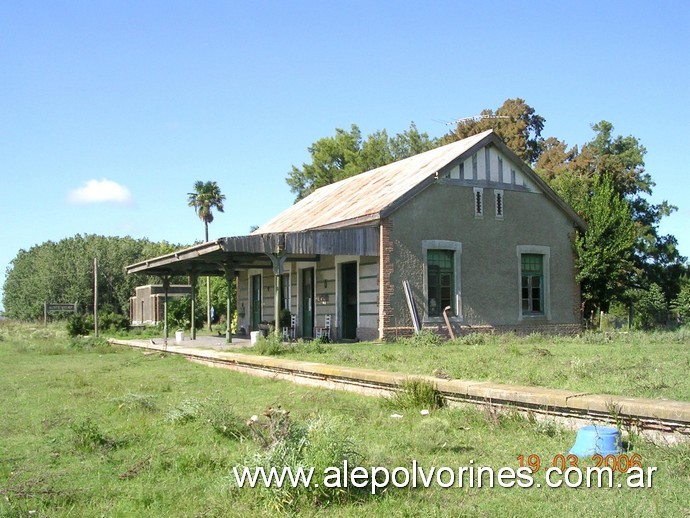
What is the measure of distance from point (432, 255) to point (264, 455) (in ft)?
52.5

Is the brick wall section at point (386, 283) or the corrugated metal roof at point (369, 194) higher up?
the corrugated metal roof at point (369, 194)

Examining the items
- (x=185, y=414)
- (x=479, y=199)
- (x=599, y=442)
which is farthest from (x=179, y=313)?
(x=599, y=442)

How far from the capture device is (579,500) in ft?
16.4

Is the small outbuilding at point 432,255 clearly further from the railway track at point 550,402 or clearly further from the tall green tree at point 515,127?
the tall green tree at point 515,127

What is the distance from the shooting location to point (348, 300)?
2144cm

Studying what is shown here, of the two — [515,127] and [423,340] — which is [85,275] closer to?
[515,127]

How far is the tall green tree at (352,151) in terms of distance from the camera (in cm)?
4938

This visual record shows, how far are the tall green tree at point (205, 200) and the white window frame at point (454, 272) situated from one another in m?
39.8

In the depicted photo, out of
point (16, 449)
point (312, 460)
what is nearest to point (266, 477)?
point (312, 460)

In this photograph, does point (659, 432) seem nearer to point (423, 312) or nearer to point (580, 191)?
A: point (423, 312)

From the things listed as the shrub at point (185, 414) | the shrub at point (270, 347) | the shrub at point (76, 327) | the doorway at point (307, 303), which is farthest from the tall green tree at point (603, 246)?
the shrub at point (76, 327)

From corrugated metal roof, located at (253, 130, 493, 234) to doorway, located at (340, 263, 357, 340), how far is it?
4.80 ft

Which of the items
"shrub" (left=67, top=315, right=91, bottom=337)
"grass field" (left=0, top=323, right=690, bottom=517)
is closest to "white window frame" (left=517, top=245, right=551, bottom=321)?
"grass field" (left=0, top=323, right=690, bottom=517)

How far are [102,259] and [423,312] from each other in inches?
1985
